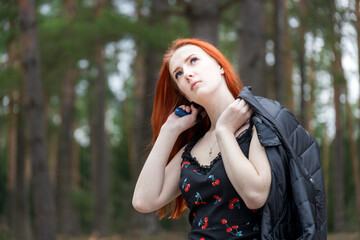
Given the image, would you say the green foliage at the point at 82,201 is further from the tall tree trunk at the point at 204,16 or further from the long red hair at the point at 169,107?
the long red hair at the point at 169,107

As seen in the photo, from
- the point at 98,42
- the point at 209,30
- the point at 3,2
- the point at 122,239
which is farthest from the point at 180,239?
the point at 3,2

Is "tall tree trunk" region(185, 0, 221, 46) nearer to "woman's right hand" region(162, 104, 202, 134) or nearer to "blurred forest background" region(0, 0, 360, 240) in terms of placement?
"blurred forest background" region(0, 0, 360, 240)

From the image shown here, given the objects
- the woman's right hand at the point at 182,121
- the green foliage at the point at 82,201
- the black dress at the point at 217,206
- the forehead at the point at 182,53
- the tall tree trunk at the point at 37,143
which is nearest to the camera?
the black dress at the point at 217,206

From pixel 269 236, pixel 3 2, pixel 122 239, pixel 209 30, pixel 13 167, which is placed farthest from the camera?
pixel 13 167

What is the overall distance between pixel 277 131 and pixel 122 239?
9.99 meters

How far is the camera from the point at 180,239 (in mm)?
11836

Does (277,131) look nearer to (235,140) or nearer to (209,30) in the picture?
(235,140)

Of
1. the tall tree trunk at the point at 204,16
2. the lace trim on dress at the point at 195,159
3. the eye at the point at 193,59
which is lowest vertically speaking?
the lace trim on dress at the point at 195,159

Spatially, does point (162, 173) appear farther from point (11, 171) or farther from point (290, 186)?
point (11, 171)

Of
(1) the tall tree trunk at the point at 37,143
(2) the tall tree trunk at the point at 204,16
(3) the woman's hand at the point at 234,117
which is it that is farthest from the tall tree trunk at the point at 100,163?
(3) the woman's hand at the point at 234,117

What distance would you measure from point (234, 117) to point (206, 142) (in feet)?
1.21

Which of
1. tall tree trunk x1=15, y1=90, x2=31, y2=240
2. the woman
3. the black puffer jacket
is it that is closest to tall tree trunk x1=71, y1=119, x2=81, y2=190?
tall tree trunk x1=15, y1=90, x2=31, y2=240

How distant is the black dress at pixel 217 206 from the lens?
225 cm

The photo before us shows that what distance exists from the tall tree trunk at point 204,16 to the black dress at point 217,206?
574cm
